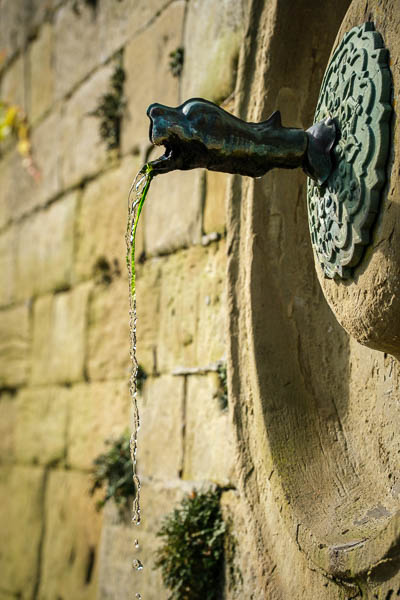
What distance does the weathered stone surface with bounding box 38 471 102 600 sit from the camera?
2.96m

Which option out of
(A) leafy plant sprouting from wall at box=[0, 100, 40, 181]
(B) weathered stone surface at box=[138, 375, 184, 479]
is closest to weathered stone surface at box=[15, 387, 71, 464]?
(B) weathered stone surface at box=[138, 375, 184, 479]

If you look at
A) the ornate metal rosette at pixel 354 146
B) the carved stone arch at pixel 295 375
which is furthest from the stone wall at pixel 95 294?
the ornate metal rosette at pixel 354 146

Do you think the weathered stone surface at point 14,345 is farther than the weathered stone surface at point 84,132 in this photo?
Yes

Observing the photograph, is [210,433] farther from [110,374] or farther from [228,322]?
[110,374]

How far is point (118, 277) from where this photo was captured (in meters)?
3.04

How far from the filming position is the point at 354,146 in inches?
57.6

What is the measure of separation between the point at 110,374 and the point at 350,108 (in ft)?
5.80

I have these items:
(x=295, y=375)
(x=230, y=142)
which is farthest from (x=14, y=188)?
(x=230, y=142)

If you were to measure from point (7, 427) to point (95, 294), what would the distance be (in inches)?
43.6

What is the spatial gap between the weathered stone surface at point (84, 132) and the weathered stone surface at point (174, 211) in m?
0.60

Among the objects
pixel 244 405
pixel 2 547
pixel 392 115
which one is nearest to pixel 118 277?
pixel 244 405

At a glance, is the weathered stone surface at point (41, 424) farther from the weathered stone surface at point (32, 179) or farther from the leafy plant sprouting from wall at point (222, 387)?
the leafy plant sprouting from wall at point (222, 387)

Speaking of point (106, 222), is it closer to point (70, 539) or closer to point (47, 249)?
point (47, 249)

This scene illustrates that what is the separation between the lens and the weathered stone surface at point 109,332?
2953 mm
